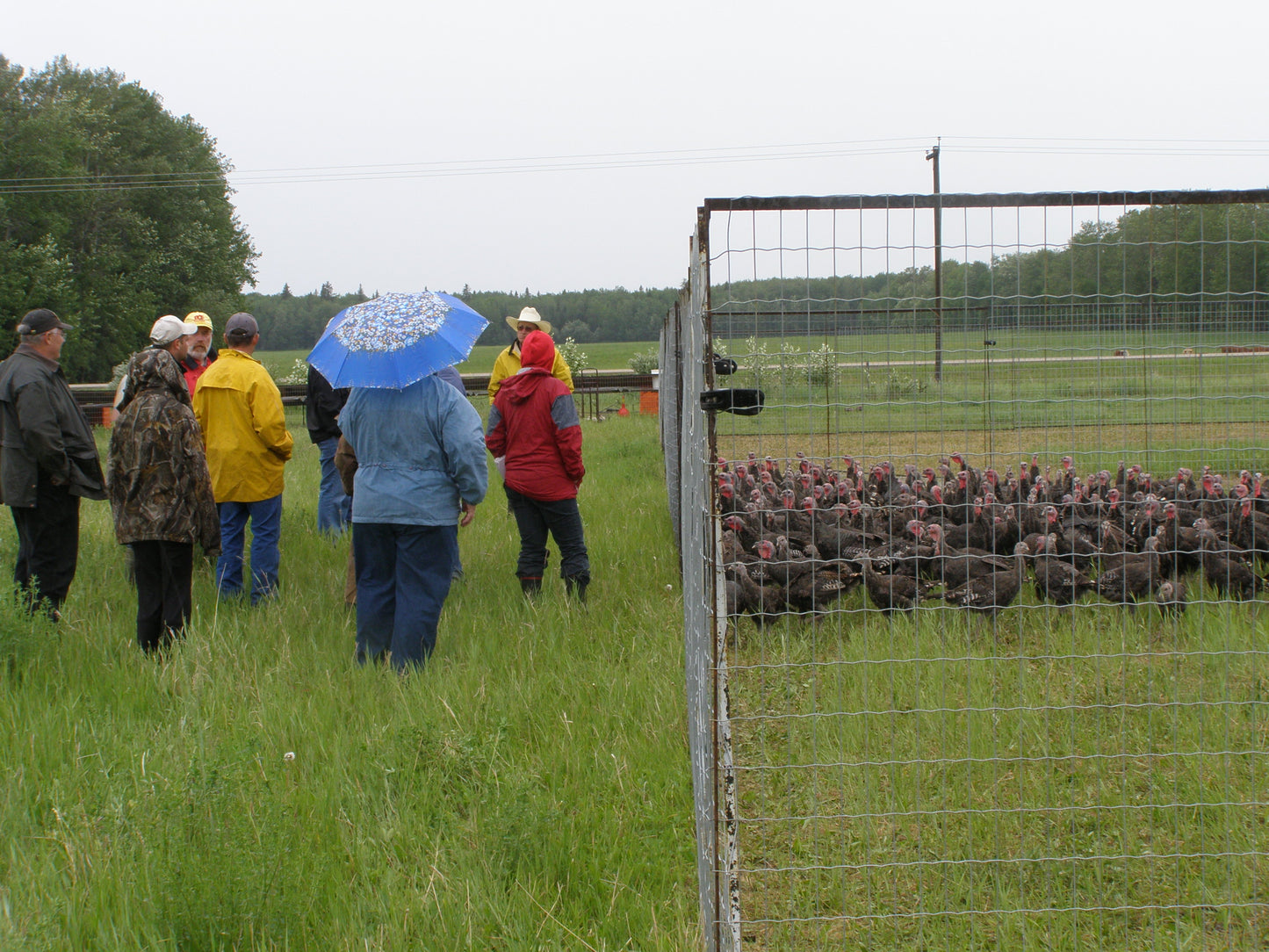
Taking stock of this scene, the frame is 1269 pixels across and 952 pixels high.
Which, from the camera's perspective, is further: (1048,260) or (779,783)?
(779,783)

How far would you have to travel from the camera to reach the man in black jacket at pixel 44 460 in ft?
18.1

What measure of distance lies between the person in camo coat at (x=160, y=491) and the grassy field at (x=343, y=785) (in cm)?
26

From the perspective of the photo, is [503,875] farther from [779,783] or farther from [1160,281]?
[1160,281]

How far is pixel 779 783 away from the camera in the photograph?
12.8ft

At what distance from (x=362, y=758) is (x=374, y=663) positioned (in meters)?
1.06

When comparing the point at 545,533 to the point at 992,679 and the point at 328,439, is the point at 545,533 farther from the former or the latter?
the point at 992,679

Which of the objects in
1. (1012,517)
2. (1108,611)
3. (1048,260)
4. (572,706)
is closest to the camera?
(1048,260)

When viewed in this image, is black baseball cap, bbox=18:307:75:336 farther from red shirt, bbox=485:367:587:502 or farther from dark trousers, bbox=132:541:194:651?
red shirt, bbox=485:367:587:502

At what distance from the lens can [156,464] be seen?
5094 millimetres

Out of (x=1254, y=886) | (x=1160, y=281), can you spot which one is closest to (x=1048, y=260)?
(x=1160, y=281)

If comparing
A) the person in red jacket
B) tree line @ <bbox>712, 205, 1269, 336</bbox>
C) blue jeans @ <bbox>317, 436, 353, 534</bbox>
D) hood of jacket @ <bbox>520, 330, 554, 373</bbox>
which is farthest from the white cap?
tree line @ <bbox>712, 205, 1269, 336</bbox>

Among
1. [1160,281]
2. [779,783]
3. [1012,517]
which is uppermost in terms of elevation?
[1160,281]

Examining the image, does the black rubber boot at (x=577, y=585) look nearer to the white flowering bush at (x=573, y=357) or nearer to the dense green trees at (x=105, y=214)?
the white flowering bush at (x=573, y=357)

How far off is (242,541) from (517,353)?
10.8ft
